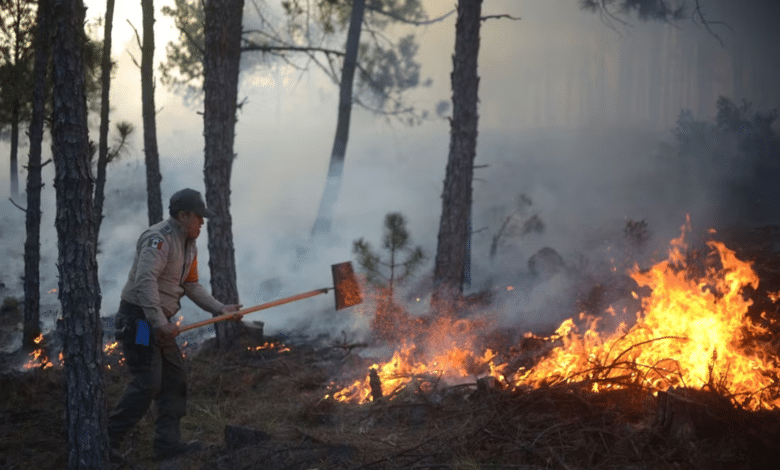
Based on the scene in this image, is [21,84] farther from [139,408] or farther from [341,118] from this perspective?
[139,408]

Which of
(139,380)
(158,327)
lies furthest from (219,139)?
(139,380)

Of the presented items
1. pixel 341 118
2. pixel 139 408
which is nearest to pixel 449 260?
pixel 139 408

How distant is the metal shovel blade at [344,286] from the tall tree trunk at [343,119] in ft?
32.3

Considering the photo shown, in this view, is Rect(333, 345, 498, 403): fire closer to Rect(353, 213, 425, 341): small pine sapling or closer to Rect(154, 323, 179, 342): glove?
Rect(353, 213, 425, 341): small pine sapling

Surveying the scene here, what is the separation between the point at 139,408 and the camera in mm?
A: 4973

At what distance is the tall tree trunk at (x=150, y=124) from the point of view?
438 inches

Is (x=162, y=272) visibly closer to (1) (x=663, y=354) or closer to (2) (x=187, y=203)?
(2) (x=187, y=203)

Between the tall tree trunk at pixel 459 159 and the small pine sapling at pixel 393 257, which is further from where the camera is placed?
the small pine sapling at pixel 393 257

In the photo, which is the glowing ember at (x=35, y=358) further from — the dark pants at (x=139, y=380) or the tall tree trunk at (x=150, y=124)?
the dark pants at (x=139, y=380)

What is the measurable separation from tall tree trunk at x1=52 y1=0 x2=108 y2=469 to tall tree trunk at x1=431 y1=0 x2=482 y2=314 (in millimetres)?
5196

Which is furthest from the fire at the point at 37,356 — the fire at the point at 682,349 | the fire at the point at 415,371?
the fire at the point at 682,349

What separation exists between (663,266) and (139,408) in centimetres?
564

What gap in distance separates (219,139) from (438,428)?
18.3 ft

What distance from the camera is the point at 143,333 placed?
4.83 meters
